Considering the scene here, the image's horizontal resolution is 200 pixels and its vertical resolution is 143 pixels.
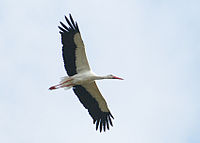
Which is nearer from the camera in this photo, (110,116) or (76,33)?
(76,33)

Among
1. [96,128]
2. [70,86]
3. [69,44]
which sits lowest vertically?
[96,128]

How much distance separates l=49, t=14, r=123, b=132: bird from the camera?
2503cm

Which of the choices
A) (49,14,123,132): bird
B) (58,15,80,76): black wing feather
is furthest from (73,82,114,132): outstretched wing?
(58,15,80,76): black wing feather

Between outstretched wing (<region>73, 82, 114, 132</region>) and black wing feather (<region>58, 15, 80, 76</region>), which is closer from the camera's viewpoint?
black wing feather (<region>58, 15, 80, 76</region>)

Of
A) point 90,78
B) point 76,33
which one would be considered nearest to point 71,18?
point 76,33

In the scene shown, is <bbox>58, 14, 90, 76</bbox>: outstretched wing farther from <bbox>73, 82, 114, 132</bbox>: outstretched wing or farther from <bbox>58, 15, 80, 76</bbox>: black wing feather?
<bbox>73, 82, 114, 132</bbox>: outstretched wing

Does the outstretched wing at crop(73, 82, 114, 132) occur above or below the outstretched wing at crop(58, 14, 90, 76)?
below

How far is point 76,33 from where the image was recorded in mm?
25016

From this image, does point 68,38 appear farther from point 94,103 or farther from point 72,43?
point 94,103

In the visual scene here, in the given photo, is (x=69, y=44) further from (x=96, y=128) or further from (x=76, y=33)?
(x=96, y=128)

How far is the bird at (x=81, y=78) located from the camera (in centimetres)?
2503

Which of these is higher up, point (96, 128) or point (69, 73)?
point (69, 73)

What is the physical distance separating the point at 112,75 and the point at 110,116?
64.2 inches

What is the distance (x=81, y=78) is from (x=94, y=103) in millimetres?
1373
